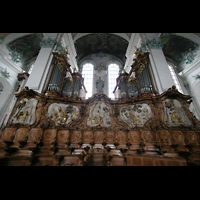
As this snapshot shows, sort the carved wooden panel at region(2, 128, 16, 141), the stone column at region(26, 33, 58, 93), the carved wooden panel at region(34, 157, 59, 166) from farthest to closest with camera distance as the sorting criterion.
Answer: the stone column at region(26, 33, 58, 93) → the carved wooden panel at region(2, 128, 16, 141) → the carved wooden panel at region(34, 157, 59, 166)

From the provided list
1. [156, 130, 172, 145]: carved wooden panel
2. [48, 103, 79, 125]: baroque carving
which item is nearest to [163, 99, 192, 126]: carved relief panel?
[156, 130, 172, 145]: carved wooden panel

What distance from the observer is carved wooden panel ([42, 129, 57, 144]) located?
4.66 m

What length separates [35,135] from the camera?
4578 mm

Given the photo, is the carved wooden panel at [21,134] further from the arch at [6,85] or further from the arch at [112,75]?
the arch at [112,75]

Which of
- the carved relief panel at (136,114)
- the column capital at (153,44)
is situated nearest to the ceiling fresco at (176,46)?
the column capital at (153,44)

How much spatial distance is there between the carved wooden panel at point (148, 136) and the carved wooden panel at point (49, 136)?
4375 millimetres

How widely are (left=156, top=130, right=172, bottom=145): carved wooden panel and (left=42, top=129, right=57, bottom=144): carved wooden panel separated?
4977 mm

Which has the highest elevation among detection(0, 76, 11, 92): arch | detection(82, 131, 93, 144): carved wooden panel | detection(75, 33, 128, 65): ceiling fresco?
detection(75, 33, 128, 65): ceiling fresco

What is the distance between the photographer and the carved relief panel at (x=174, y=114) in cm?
473

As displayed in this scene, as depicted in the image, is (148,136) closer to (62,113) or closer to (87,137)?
(87,137)

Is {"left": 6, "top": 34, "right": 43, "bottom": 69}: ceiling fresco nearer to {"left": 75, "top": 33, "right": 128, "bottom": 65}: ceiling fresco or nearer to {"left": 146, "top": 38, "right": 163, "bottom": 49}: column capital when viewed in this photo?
{"left": 75, "top": 33, "right": 128, "bottom": 65}: ceiling fresco

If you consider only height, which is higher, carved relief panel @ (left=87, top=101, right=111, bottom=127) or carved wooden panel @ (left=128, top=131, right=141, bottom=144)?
carved relief panel @ (left=87, top=101, right=111, bottom=127)

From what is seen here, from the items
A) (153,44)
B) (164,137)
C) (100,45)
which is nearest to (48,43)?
(100,45)
